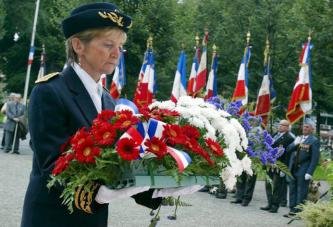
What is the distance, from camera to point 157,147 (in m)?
2.23

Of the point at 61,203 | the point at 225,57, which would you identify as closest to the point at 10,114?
the point at 225,57

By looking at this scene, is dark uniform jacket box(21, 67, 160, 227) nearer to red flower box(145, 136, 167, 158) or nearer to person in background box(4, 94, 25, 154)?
red flower box(145, 136, 167, 158)

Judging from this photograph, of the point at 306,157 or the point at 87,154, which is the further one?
the point at 306,157

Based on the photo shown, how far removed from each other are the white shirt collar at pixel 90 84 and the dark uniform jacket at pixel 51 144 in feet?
0.30

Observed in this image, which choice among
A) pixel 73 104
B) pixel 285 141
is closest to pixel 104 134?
pixel 73 104

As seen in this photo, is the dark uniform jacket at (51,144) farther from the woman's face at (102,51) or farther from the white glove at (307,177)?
the white glove at (307,177)

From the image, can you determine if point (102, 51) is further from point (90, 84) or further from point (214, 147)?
point (214, 147)

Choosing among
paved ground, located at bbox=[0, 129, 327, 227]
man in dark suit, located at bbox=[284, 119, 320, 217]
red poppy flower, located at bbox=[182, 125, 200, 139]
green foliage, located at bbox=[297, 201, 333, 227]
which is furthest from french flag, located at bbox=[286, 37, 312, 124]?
red poppy flower, located at bbox=[182, 125, 200, 139]

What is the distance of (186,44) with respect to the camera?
30781 mm

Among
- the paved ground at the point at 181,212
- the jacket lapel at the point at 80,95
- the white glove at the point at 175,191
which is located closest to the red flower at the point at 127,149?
the white glove at the point at 175,191

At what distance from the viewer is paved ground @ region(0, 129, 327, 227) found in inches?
A: 366

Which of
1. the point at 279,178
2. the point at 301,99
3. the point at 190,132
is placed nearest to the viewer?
the point at 190,132

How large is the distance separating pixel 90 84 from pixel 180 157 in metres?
0.59

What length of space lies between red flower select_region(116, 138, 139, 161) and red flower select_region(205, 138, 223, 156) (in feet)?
1.13
